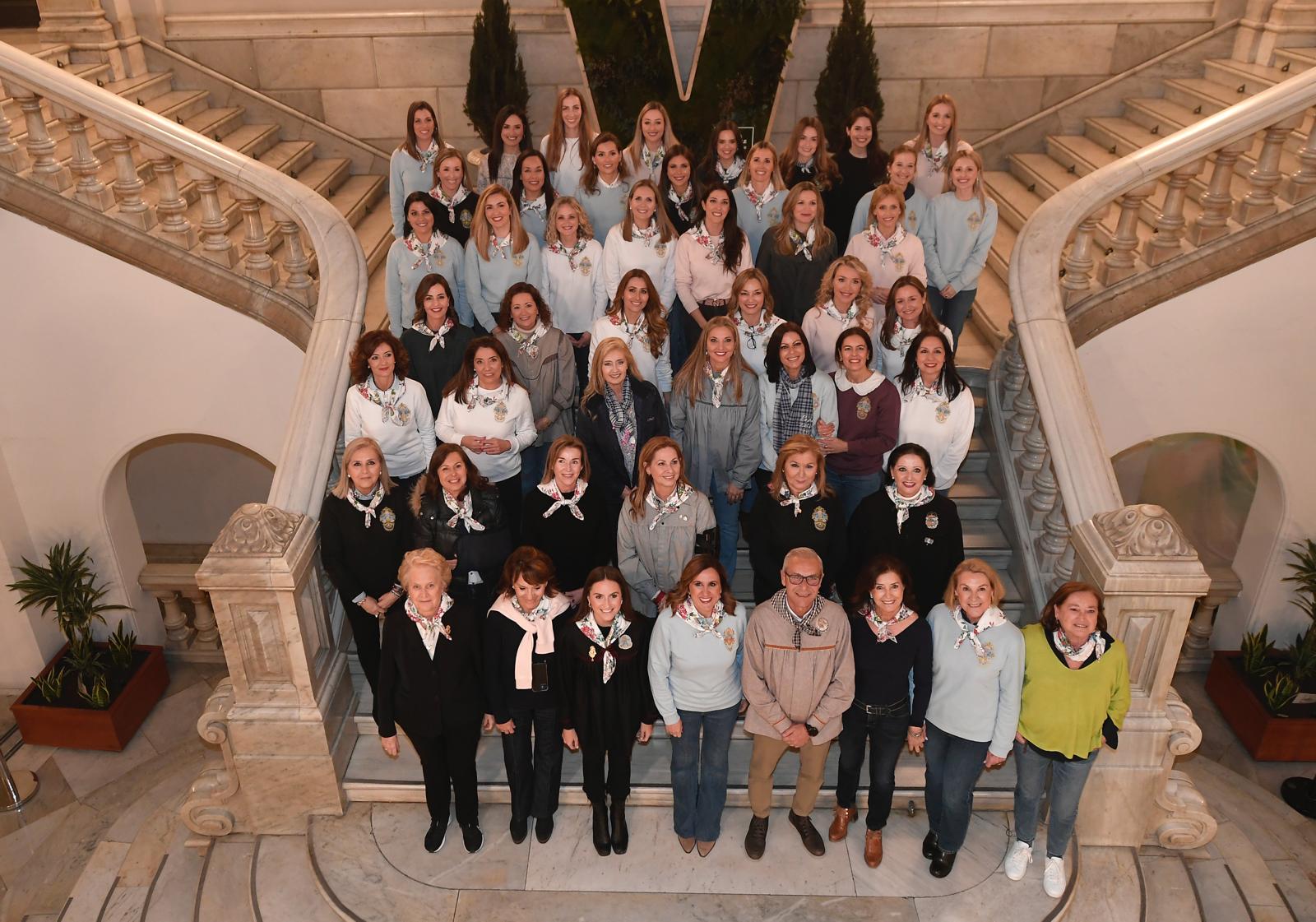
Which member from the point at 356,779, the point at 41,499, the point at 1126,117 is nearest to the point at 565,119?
the point at 356,779

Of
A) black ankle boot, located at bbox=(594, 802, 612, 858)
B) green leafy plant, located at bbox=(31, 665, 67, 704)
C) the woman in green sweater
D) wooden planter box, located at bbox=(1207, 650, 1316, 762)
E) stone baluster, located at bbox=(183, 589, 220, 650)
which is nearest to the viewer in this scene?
the woman in green sweater

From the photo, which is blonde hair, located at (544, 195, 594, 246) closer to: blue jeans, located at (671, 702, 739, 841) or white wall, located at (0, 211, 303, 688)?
white wall, located at (0, 211, 303, 688)

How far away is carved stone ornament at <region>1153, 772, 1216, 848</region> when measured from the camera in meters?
5.52

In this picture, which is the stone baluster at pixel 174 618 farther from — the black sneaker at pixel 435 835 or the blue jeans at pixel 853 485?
the blue jeans at pixel 853 485

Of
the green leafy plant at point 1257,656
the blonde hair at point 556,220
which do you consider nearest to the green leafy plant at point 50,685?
the blonde hair at point 556,220

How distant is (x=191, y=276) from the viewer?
7305 millimetres

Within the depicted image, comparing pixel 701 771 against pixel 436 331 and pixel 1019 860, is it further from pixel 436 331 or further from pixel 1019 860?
pixel 436 331

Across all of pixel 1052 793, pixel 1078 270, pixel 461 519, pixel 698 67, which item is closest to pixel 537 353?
pixel 461 519

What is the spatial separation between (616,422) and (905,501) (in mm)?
1490

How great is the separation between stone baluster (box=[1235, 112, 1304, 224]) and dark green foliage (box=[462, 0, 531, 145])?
18.4ft

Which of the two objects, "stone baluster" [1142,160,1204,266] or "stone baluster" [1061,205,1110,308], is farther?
"stone baluster" [1061,205,1110,308]

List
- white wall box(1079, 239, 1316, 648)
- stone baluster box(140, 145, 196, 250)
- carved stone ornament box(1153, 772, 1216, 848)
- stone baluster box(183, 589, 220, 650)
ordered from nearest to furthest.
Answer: carved stone ornament box(1153, 772, 1216, 848)
stone baluster box(140, 145, 196, 250)
white wall box(1079, 239, 1316, 648)
stone baluster box(183, 589, 220, 650)

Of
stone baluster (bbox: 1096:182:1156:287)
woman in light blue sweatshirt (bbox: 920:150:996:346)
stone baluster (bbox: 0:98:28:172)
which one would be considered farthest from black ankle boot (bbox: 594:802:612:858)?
stone baluster (bbox: 0:98:28:172)

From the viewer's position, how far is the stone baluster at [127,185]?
23.0 feet
